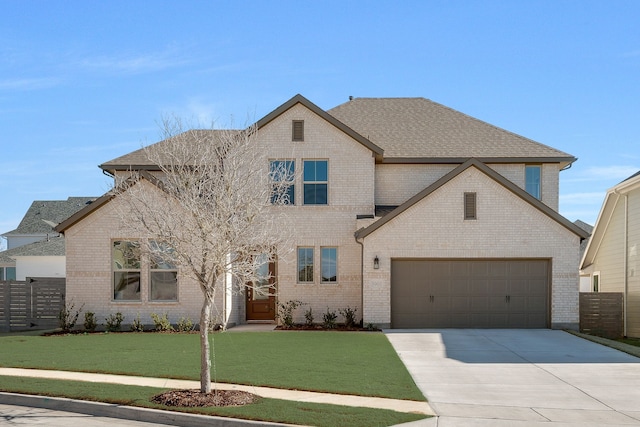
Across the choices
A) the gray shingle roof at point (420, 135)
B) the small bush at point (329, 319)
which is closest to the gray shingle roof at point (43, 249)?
the gray shingle roof at point (420, 135)

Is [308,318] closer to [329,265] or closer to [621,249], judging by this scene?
[329,265]

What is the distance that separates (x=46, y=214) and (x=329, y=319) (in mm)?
39002

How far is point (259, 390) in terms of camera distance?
460 inches

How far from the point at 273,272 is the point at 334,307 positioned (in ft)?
8.02

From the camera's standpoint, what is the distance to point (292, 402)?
10547mm

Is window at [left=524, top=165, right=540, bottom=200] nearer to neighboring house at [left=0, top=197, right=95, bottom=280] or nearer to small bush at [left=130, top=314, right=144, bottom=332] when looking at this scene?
small bush at [left=130, top=314, right=144, bottom=332]

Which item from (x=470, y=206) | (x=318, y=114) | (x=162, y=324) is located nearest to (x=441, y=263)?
(x=470, y=206)

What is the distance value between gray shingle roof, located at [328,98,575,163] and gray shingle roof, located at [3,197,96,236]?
32.2 meters

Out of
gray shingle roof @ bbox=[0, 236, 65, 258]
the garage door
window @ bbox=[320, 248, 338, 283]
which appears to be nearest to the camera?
the garage door

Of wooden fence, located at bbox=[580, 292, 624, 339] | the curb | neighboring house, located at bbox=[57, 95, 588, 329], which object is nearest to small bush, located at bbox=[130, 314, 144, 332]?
neighboring house, located at bbox=[57, 95, 588, 329]

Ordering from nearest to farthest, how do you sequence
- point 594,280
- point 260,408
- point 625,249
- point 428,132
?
point 260,408 < point 625,249 < point 428,132 < point 594,280

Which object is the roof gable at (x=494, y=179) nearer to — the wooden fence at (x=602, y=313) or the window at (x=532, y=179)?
the wooden fence at (x=602, y=313)

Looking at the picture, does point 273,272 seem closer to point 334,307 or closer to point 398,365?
point 334,307

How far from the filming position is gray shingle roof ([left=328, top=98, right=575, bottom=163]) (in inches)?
953
